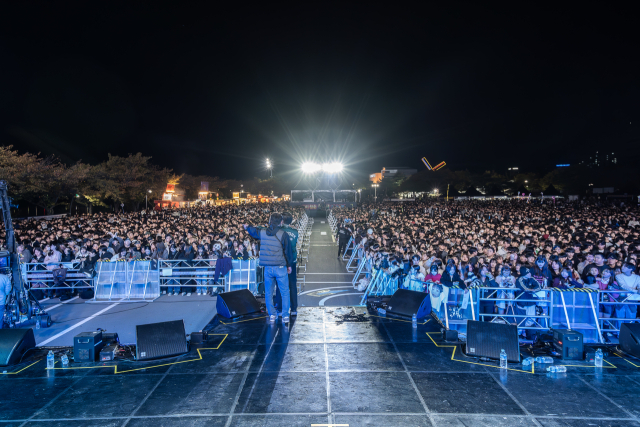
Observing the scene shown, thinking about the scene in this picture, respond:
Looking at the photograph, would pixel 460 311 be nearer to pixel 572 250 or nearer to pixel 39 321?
pixel 572 250

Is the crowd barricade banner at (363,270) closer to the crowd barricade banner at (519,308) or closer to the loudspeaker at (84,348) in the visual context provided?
the crowd barricade banner at (519,308)

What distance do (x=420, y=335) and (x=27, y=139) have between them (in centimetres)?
6750

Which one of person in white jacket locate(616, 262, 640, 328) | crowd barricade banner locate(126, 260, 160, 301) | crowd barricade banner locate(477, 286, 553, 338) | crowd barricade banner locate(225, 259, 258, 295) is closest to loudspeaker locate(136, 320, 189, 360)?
crowd barricade banner locate(225, 259, 258, 295)

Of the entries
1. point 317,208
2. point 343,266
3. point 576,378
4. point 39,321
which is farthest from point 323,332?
point 317,208

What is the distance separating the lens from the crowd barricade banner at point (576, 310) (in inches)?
242

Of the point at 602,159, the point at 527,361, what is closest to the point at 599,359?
the point at 527,361

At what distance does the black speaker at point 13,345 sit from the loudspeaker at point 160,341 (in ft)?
5.09

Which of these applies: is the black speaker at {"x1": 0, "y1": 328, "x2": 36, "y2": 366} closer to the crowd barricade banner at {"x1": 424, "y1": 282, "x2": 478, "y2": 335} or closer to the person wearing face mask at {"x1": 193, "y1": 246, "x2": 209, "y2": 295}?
the person wearing face mask at {"x1": 193, "y1": 246, "x2": 209, "y2": 295}

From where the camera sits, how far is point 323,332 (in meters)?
5.93

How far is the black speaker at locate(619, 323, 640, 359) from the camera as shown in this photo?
4.87 meters

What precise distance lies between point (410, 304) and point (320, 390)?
3.04 metres

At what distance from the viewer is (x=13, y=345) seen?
15.9ft

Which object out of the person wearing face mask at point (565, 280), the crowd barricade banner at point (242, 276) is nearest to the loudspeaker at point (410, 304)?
the person wearing face mask at point (565, 280)

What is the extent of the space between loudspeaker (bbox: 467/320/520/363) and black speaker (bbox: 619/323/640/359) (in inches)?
62.8
